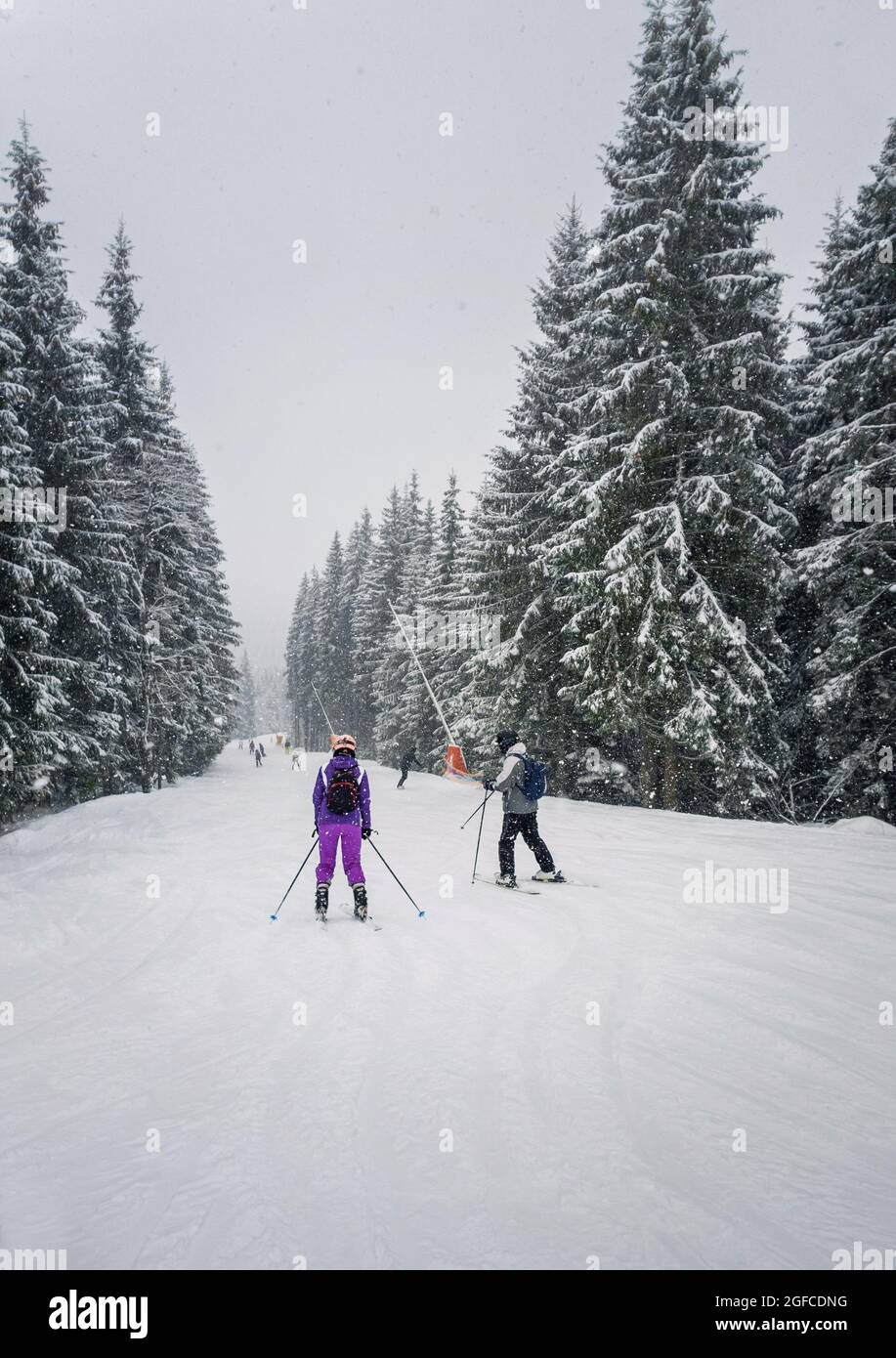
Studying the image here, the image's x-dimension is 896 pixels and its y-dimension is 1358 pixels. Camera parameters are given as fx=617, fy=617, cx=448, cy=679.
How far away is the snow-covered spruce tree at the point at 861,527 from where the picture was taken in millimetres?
12711

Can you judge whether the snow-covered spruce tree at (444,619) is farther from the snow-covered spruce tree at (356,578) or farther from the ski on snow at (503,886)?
the snow-covered spruce tree at (356,578)

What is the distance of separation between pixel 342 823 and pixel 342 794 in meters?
0.33

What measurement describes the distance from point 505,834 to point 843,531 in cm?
1139

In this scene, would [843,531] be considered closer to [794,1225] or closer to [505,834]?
[505,834]

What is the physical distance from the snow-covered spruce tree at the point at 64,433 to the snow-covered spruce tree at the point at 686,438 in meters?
12.9

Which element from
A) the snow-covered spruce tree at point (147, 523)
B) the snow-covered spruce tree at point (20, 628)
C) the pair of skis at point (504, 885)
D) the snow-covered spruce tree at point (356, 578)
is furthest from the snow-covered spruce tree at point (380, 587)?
the pair of skis at point (504, 885)

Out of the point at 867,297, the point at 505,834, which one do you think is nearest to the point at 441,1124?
the point at 505,834

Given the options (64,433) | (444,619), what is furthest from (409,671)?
(64,433)

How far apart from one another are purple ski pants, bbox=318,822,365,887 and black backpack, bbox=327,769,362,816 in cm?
20

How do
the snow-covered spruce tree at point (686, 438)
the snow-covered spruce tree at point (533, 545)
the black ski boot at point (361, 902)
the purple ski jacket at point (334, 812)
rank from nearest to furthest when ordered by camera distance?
the black ski boot at point (361, 902)
the purple ski jacket at point (334, 812)
the snow-covered spruce tree at point (686, 438)
the snow-covered spruce tree at point (533, 545)

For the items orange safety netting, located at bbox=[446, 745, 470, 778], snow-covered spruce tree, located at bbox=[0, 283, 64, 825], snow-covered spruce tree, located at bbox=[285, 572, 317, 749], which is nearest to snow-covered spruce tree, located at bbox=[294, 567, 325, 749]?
snow-covered spruce tree, located at bbox=[285, 572, 317, 749]

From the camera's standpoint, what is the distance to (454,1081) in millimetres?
3660

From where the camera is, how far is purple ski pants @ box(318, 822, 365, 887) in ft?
22.6

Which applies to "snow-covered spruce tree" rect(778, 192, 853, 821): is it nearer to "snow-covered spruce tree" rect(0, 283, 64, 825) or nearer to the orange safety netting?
the orange safety netting
